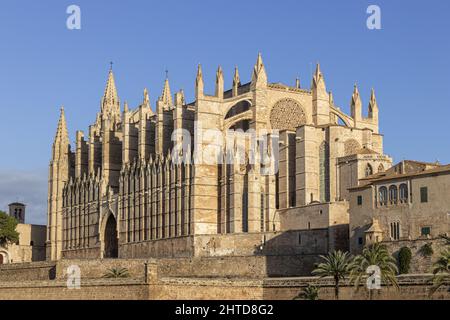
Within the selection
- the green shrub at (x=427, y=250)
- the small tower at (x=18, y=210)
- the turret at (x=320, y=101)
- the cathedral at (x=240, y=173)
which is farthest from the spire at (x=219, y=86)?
the small tower at (x=18, y=210)

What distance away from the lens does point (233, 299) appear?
60344 millimetres

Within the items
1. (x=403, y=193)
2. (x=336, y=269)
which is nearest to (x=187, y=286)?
(x=336, y=269)

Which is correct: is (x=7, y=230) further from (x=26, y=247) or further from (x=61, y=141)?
(x=61, y=141)

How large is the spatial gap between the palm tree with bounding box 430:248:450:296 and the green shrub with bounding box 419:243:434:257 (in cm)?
385

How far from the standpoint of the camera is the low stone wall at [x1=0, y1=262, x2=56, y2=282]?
258 feet

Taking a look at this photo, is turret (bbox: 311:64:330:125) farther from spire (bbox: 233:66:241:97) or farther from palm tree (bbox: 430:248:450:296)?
palm tree (bbox: 430:248:450:296)

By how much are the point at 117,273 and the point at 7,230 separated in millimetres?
38221

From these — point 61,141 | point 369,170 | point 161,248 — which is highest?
point 61,141

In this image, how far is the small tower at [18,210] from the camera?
117562 mm

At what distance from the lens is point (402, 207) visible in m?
57.9

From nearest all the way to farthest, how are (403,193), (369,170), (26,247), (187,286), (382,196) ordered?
(403,193), (382,196), (187,286), (369,170), (26,247)

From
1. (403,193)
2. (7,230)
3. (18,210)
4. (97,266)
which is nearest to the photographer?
(403,193)
